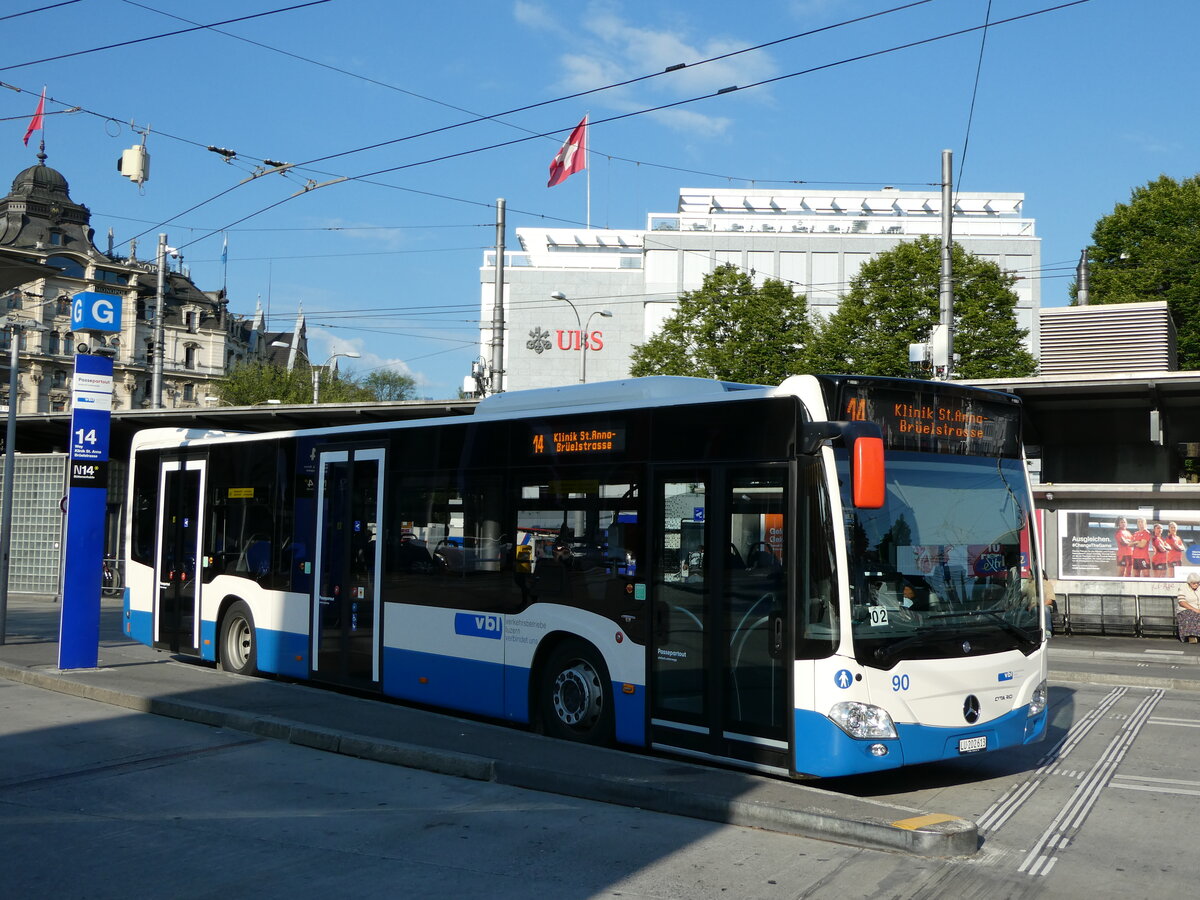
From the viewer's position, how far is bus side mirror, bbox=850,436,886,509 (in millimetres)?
7477

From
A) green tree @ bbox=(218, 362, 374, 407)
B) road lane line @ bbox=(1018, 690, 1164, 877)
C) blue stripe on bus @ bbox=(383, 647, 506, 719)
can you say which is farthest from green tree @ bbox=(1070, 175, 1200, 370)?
green tree @ bbox=(218, 362, 374, 407)

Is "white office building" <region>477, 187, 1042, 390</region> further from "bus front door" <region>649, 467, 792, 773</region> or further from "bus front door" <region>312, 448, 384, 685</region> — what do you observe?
"bus front door" <region>649, 467, 792, 773</region>

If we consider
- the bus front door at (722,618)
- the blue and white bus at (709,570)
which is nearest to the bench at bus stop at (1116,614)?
the blue and white bus at (709,570)

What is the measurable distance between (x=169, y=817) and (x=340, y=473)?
553 cm

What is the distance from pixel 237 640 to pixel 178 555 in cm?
170

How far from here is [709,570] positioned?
8766 mm

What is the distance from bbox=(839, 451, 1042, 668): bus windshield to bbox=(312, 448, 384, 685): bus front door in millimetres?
5772

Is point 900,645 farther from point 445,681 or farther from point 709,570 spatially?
point 445,681

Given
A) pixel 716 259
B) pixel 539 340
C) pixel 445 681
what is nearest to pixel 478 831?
pixel 445 681

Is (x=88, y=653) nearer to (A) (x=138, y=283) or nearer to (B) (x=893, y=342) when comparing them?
(B) (x=893, y=342)

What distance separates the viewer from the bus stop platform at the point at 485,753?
7133 millimetres

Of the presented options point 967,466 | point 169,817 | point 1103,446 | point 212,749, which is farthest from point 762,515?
point 1103,446

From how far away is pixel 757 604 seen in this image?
838 cm

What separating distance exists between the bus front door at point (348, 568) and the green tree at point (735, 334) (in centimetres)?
3667
